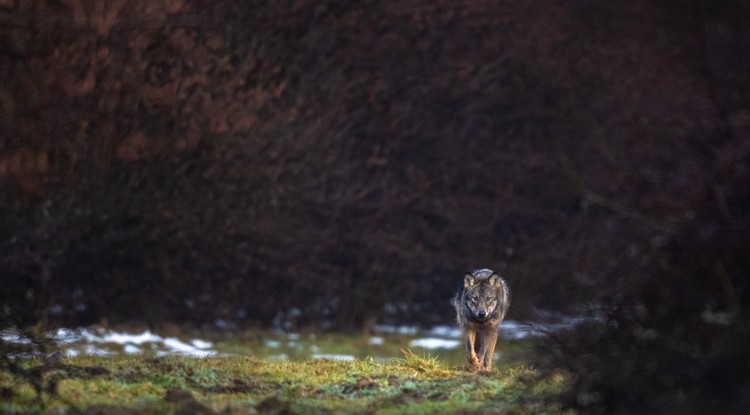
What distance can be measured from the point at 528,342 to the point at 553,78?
13.3 meters

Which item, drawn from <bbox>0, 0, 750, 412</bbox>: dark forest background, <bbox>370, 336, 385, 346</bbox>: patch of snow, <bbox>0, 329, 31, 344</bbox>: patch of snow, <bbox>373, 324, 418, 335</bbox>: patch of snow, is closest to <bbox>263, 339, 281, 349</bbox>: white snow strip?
<bbox>0, 0, 750, 412</bbox>: dark forest background

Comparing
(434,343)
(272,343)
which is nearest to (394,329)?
(434,343)

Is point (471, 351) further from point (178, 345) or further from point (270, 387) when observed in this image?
point (178, 345)

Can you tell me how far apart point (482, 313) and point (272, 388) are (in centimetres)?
248

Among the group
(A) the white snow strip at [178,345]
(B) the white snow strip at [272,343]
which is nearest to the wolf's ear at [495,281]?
(A) the white snow strip at [178,345]

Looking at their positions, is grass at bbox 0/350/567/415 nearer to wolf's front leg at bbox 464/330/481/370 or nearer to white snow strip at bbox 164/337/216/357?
wolf's front leg at bbox 464/330/481/370

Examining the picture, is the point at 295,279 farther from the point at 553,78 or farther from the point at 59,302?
the point at 553,78

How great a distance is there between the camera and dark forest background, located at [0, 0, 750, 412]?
16531 millimetres

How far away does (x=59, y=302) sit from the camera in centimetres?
1711

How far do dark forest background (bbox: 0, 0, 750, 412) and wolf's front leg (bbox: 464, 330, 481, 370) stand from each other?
1.23m

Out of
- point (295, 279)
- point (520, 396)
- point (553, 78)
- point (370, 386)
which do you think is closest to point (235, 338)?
point (295, 279)

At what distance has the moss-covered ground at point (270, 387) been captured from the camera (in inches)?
348

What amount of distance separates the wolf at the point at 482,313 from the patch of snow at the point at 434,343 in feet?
18.6

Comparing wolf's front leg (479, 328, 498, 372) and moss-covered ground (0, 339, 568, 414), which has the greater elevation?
wolf's front leg (479, 328, 498, 372)
